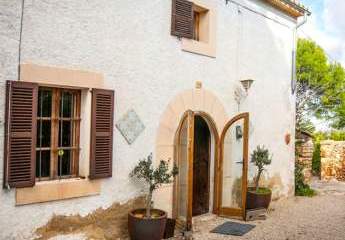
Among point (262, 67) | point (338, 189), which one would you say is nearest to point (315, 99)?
point (338, 189)

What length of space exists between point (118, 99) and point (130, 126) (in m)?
0.51

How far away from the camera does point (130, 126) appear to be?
6590 millimetres

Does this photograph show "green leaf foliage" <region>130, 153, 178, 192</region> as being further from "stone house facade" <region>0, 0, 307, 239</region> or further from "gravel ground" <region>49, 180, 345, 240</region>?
"gravel ground" <region>49, 180, 345, 240</region>

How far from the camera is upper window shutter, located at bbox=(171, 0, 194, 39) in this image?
7.35 metres

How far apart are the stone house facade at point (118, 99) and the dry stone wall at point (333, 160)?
7.71 m

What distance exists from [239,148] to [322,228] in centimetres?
243

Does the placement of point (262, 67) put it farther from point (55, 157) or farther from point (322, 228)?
point (55, 157)

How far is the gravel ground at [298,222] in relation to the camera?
7.16 metres

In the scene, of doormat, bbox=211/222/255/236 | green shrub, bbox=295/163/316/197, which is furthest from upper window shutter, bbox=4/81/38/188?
green shrub, bbox=295/163/316/197

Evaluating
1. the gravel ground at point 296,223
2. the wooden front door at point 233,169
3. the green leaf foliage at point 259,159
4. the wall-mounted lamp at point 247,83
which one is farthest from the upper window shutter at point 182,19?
the gravel ground at point 296,223

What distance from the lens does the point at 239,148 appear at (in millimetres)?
9172

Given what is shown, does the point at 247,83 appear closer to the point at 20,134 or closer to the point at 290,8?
the point at 290,8

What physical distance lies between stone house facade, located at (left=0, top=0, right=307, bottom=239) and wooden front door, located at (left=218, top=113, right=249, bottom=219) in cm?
2

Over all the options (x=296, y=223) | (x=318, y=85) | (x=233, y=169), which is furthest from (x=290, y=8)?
(x=318, y=85)
